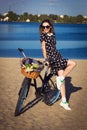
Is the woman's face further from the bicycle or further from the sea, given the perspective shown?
the sea

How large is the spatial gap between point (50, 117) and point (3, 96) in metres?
1.79

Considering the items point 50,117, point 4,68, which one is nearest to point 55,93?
point 50,117

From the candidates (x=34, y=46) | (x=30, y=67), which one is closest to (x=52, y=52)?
(x=30, y=67)

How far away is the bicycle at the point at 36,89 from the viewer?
6.45 meters

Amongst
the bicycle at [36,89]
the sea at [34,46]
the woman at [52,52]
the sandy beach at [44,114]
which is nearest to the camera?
the sandy beach at [44,114]

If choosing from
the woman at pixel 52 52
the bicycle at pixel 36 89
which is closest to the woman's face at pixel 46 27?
the woman at pixel 52 52

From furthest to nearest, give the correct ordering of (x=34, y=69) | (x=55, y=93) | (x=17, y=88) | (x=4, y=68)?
(x=4, y=68) → (x=17, y=88) → (x=55, y=93) → (x=34, y=69)

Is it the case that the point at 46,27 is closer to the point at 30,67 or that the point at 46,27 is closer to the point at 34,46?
the point at 30,67

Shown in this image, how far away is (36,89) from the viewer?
711 cm

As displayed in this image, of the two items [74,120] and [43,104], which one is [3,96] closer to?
[43,104]

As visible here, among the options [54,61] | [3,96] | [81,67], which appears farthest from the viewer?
[81,67]

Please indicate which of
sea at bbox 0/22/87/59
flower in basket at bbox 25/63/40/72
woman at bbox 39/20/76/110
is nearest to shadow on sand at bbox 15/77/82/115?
woman at bbox 39/20/76/110

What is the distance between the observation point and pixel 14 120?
6484 mm

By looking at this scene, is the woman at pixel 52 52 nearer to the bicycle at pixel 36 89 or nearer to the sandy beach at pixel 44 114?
the bicycle at pixel 36 89
